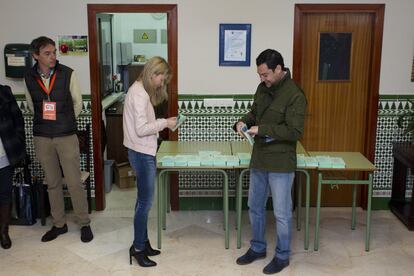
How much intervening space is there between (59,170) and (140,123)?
4.00ft

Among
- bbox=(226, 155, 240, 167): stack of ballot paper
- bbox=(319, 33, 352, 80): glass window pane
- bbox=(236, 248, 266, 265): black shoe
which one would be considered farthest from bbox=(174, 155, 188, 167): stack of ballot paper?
bbox=(319, 33, 352, 80): glass window pane

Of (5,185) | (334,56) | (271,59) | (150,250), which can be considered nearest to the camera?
(271,59)

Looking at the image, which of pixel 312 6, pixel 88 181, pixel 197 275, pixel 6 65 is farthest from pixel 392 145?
pixel 6 65

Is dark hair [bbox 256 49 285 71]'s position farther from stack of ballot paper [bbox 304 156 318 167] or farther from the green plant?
the green plant

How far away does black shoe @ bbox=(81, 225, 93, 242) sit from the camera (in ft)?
14.5

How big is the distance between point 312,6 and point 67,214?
9.95 feet

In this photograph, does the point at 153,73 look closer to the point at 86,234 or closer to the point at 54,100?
the point at 54,100

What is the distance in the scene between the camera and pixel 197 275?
3.83m

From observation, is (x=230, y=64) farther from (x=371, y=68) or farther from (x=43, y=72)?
(x=43, y=72)

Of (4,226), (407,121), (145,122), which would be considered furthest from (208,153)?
(407,121)

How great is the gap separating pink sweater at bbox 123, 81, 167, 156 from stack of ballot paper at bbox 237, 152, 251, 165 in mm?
797

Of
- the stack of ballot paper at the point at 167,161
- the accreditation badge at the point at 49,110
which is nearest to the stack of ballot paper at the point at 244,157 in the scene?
the stack of ballot paper at the point at 167,161

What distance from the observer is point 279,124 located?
3.62 metres

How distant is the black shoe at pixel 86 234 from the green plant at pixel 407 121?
3012mm
